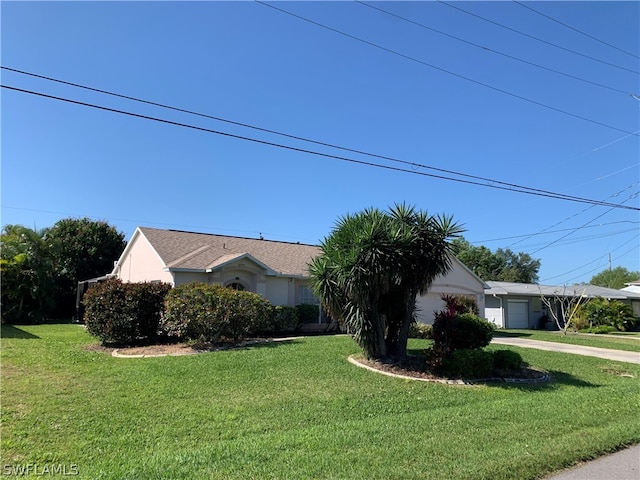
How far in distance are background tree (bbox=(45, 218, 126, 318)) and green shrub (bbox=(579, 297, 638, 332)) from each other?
3652 cm

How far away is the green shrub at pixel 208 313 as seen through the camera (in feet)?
46.6

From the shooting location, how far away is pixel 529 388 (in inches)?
398

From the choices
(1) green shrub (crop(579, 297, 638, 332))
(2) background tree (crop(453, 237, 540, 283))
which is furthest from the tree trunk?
(2) background tree (crop(453, 237, 540, 283))

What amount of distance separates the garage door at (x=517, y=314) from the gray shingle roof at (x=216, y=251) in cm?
1874

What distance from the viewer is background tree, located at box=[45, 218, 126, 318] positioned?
31.9 metres

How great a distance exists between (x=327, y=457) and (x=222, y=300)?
992cm

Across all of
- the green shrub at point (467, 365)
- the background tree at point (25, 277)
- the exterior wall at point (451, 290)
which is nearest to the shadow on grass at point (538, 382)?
the green shrub at point (467, 365)

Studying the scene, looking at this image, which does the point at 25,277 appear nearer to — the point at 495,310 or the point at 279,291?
the point at 279,291

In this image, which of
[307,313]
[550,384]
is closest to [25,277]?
[307,313]

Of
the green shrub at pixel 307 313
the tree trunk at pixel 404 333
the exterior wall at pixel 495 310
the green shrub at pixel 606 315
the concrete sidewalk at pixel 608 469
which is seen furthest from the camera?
the exterior wall at pixel 495 310

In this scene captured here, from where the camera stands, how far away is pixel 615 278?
85.6 meters

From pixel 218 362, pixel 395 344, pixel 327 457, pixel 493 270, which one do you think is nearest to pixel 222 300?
pixel 218 362

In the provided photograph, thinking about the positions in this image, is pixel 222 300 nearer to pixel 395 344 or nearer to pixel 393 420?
pixel 395 344

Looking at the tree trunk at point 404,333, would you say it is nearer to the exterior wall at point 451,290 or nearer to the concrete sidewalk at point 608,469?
the concrete sidewalk at point 608,469
